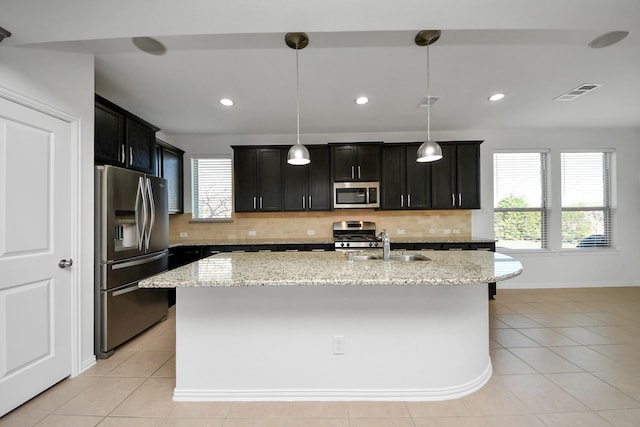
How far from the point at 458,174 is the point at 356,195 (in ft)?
5.30

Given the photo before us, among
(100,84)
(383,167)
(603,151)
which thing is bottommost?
(383,167)

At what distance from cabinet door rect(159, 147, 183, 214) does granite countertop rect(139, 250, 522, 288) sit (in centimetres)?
258

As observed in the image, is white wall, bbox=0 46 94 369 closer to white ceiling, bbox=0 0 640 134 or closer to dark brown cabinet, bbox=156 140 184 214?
white ceiling, bbox=0 0 640 134

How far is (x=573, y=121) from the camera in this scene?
170 inches

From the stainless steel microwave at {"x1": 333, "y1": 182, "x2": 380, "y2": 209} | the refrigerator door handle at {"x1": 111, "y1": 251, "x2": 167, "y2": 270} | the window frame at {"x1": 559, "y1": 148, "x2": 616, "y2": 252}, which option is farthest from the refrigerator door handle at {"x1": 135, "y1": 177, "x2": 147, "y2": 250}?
the window frame at {"x1": 559, "y1": 148, "x2": 616, "y2": 252}

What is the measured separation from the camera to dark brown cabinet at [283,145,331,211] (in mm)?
4488

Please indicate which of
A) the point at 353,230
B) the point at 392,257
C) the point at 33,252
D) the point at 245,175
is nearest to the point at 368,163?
the point at 353,230

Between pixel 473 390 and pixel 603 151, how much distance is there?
521 centimetres

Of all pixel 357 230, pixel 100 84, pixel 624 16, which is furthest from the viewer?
pixel 357 230

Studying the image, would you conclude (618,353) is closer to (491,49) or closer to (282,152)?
(491,49)

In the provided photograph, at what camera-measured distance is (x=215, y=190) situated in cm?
482

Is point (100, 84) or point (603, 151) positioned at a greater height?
point (100, 84)

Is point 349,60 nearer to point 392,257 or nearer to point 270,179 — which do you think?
point 392,257

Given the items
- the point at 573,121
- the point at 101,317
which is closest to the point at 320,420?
the point at 101,317
